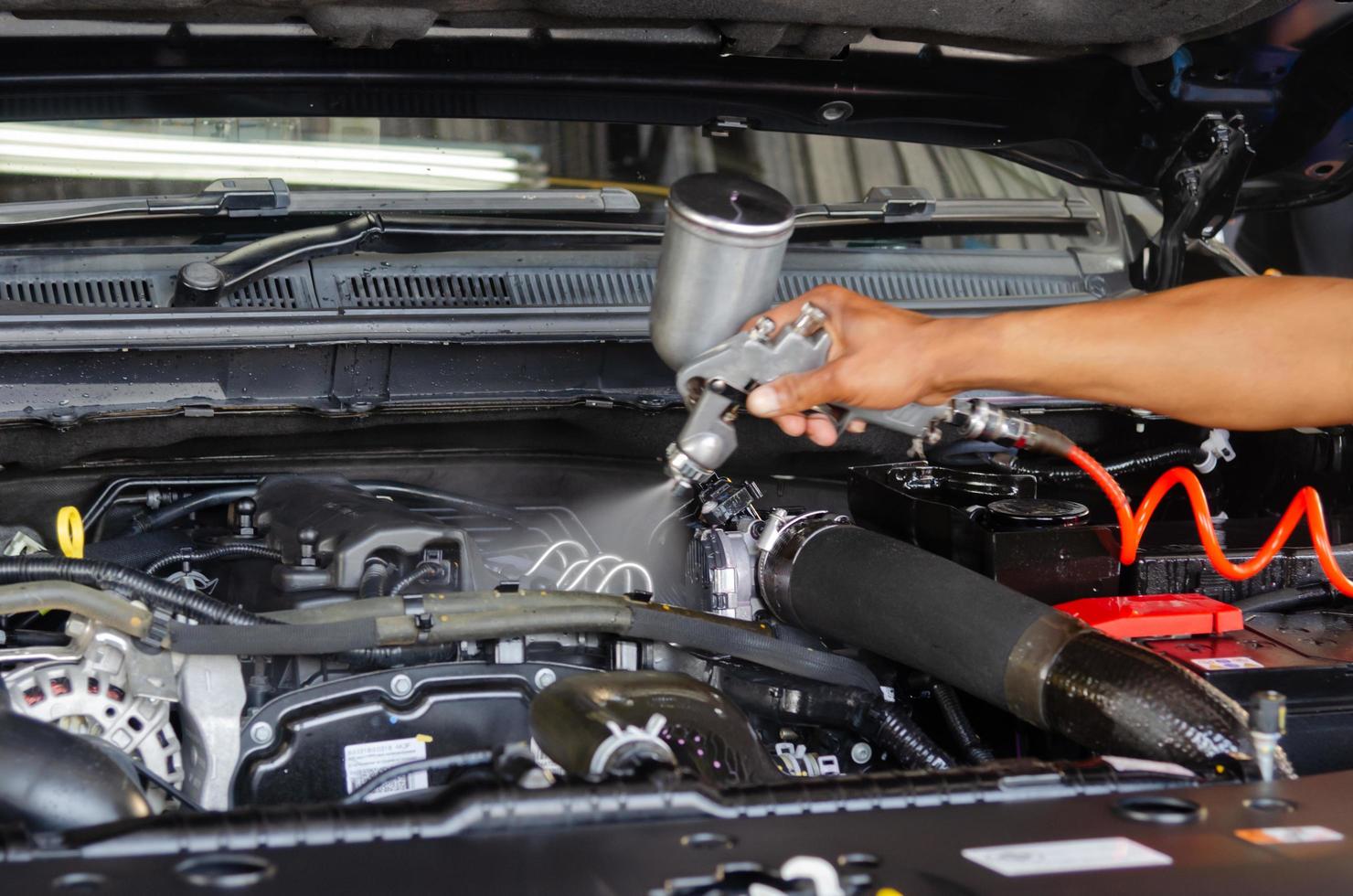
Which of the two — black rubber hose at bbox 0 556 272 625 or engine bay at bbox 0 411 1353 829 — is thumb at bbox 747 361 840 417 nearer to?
engine bay at bbox 0 411 1353 829

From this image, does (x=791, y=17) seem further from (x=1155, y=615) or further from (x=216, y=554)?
(x=216, y=554)

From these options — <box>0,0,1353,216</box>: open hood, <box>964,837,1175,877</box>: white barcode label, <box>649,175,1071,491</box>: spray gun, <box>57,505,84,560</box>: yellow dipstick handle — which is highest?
<box>0,0,1353,216</box>: open hood

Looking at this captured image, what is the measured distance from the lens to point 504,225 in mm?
2170

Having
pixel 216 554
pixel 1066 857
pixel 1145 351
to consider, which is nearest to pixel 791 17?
pixel 1145 351

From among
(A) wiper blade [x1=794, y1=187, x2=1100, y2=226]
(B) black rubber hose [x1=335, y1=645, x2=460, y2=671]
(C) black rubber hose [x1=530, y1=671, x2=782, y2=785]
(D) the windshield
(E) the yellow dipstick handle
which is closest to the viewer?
(C) black rubber hose [x1=530, y1=671, x2=782, y2=785]

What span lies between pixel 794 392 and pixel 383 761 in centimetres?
67

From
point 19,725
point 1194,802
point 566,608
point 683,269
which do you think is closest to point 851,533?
point 566,608

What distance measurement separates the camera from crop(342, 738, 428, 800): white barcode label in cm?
155

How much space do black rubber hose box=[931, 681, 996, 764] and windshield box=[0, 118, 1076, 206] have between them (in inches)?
39.5

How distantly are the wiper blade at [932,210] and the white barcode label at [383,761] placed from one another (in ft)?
3.78

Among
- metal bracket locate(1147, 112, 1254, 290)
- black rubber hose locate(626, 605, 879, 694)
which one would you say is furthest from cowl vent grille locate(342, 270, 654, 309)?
metal bracket locate(1147, 112, 1254, 290)

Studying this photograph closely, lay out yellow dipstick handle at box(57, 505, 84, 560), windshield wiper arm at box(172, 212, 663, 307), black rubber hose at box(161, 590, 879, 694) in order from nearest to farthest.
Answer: black rubber hose at box(161, 590, 879, 694), yellow dipstick handle at box(57, 505, 84, 560), windshield wiper arm at box(172, 212, 663, 307)

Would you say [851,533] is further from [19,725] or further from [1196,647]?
[19,725]

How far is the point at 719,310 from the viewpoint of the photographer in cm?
144
